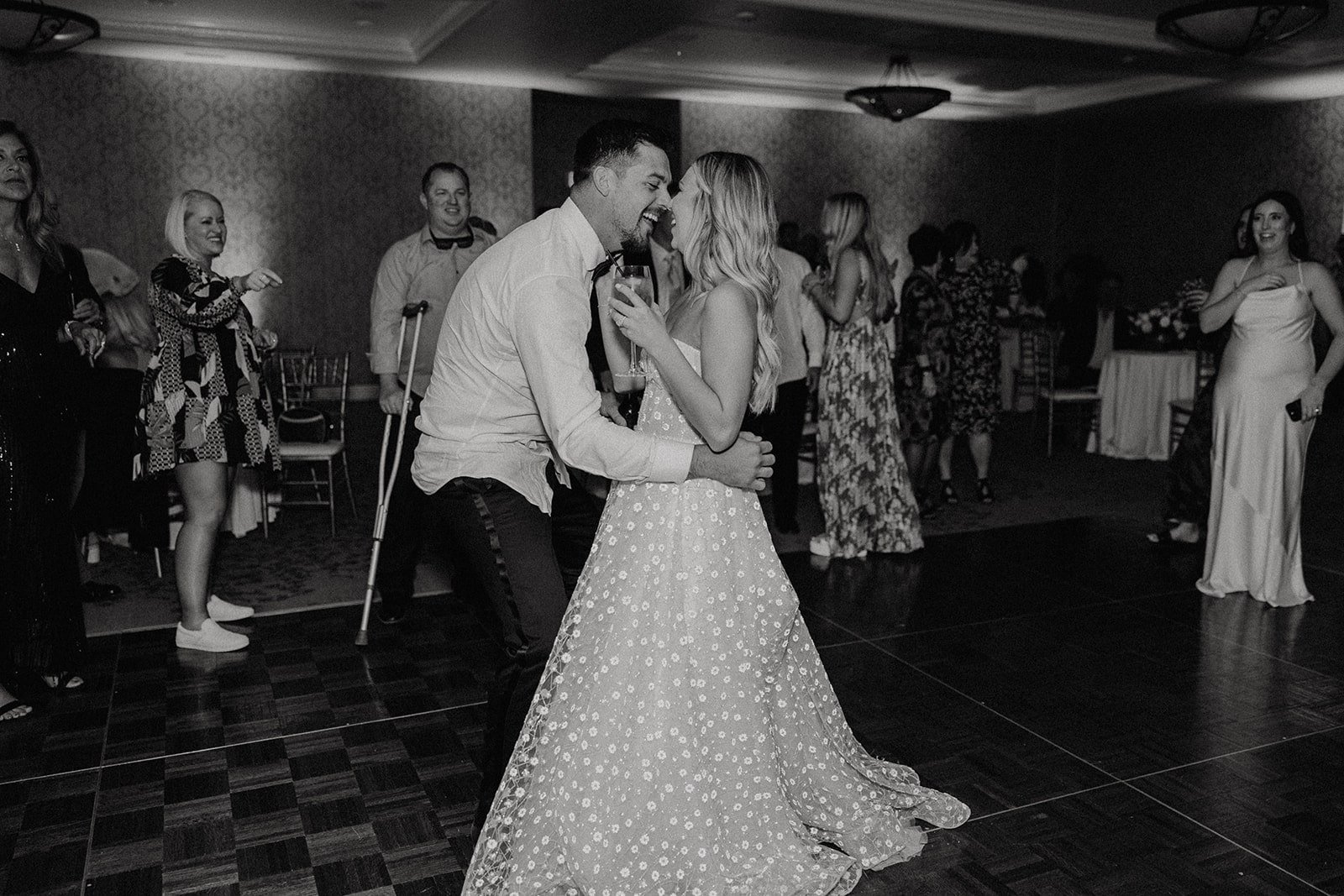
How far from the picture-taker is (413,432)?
420cm

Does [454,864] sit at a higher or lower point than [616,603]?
lower

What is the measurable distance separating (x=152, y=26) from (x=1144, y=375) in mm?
8104

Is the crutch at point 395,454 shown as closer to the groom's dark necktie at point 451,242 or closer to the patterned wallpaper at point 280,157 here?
the groom's dark necktie at point 451,242

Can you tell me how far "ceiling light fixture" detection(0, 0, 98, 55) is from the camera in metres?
6.34

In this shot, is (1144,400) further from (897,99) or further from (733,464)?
(733,464)

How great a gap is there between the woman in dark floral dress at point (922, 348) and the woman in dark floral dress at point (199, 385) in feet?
11.4

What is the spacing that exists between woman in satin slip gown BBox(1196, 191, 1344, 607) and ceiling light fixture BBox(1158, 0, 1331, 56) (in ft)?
7.60

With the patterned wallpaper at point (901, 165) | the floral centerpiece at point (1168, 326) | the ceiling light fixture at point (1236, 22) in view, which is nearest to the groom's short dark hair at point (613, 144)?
the ceiling light fixture at point (1236, 22)

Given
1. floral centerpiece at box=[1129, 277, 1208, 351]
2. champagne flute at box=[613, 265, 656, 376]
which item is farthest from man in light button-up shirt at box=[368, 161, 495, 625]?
floral centerpiece at box=[1129, 277, 1208, 351]

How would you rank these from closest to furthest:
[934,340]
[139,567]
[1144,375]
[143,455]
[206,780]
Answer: [206,780]
[143,455]
[139,567]
[934,340]
[1144,375]

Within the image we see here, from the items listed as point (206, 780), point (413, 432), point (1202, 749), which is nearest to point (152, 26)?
point (413, 432)

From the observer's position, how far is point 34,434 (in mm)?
3436

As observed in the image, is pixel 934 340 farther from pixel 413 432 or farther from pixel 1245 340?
pixel 413 432

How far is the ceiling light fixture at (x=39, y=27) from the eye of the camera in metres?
6.34
